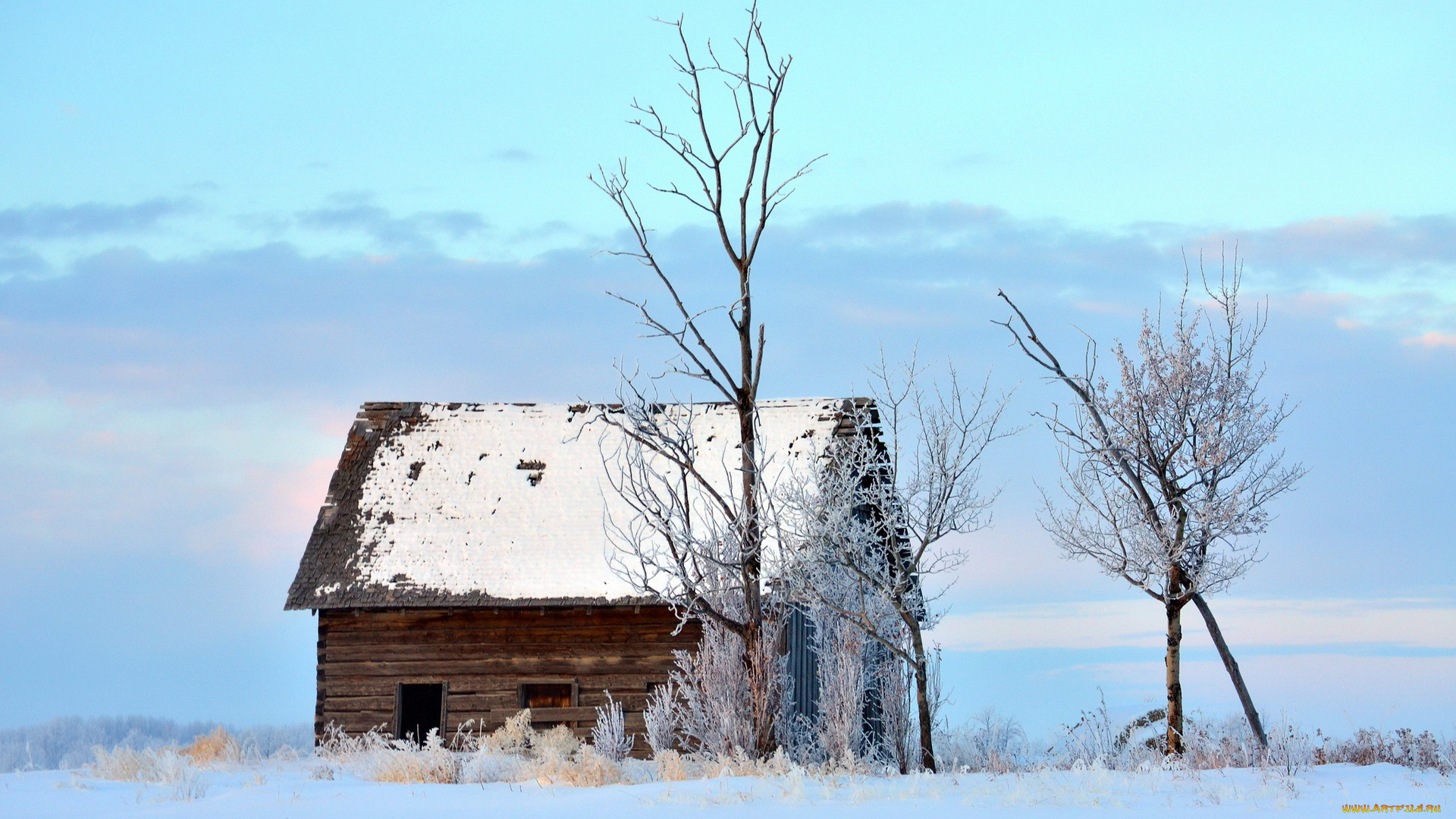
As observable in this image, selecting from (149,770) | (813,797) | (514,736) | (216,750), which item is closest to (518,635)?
(514,736)

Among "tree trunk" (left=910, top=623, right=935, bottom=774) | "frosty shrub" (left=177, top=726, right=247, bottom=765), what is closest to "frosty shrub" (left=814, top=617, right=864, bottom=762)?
"tree trunk" (left=910, top=623, right=935, bottom=774)

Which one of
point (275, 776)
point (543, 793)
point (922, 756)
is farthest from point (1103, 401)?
point (275, 776)

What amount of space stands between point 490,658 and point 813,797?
33.8ft

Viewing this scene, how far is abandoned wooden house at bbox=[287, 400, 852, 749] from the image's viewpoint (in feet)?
63.2

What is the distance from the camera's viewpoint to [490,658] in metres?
19.7

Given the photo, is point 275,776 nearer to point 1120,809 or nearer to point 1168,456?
point 1120,809

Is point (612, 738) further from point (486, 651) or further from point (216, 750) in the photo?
point (216, 750)

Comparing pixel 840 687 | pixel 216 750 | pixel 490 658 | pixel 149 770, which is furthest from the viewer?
pixel 490 658

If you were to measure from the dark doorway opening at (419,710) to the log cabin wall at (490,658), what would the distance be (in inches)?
3.8

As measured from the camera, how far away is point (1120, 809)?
9648mm

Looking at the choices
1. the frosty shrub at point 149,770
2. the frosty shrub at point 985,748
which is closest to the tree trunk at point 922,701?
the frosty shrub at point 985,748

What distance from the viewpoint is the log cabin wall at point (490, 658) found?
19219mm

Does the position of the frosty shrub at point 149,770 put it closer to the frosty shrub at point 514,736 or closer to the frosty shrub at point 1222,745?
the frosty shrub at point 514,736

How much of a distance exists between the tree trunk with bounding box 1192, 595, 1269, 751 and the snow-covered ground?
306 centimetres
